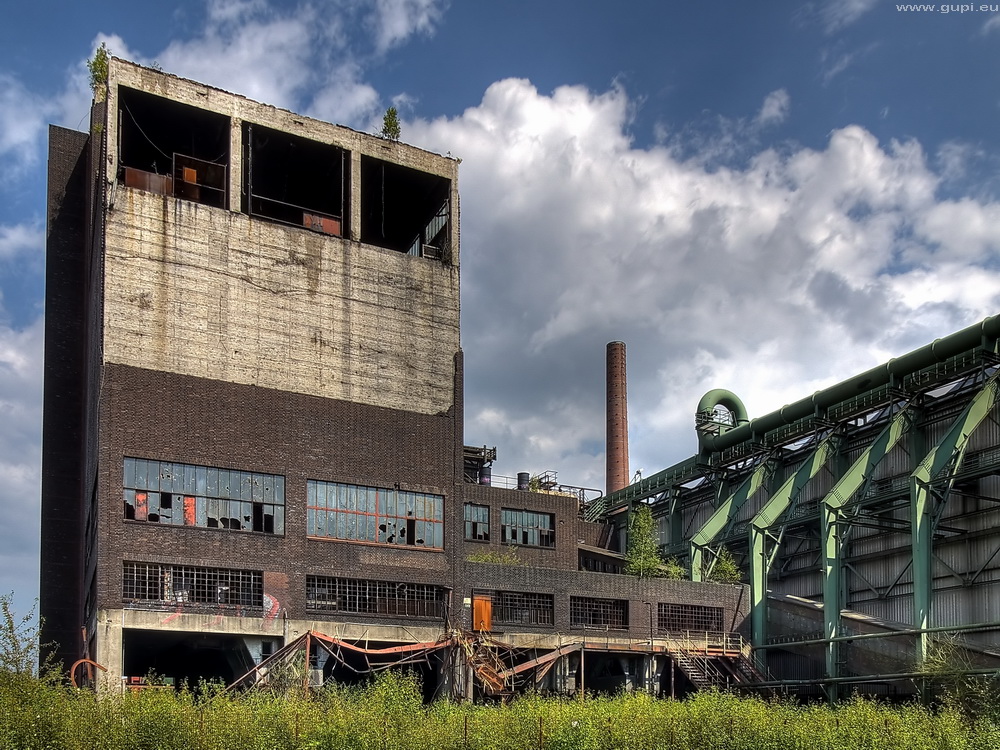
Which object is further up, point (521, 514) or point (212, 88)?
point (212, 88)

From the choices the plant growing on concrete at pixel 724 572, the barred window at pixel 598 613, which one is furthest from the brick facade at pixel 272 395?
the plant growing on concrete at pixel 724 572

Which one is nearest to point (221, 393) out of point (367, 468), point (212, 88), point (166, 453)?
point (166, 453)

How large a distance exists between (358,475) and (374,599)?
4343 millimetres

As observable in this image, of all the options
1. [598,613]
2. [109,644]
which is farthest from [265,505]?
[598,613]

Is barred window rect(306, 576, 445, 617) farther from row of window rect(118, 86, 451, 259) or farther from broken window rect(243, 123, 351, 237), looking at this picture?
broken window rect(243, 123, 351, 237)

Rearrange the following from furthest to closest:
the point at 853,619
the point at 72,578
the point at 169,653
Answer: the point at 72,578, the point at 169,653, the point at 853,619

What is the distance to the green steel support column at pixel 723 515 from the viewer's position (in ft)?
161

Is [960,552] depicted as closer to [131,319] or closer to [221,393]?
[221,393]

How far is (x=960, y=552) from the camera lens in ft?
128

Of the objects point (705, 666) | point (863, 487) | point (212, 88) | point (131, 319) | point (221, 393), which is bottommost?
point (705, 666)

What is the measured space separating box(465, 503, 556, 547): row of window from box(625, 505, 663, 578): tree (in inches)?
164

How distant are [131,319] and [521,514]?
23.6m

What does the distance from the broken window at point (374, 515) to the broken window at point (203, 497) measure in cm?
137

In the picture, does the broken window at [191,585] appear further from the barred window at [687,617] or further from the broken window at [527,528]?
the broken window at [527,528]
